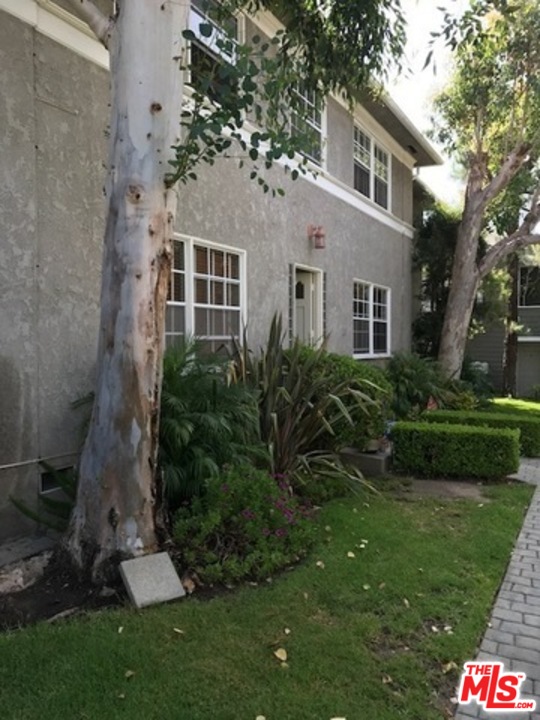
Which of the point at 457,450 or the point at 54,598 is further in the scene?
the point at 457,450

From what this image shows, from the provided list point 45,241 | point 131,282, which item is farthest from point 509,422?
point 45,241

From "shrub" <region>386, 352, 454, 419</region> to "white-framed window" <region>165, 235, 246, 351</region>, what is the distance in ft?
14.5

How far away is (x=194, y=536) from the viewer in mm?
4188

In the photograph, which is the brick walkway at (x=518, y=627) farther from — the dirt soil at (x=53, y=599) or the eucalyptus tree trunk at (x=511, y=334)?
the eucalyptus tree trunk at (x=511, y=334)

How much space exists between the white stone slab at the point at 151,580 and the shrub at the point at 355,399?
3265 mm

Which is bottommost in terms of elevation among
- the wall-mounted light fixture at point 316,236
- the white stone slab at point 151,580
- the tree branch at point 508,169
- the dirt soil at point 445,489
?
the dirt soil at point 445,489

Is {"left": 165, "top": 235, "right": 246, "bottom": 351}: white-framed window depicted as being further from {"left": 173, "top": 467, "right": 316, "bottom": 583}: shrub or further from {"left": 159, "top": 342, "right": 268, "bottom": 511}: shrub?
{"left": 173, "top": 467, "right": 316, "bottom": 583}: shrub

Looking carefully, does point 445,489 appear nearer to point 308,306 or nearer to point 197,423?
point 197,423

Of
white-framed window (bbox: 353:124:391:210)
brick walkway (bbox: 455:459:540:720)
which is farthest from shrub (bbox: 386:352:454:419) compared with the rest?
brick walkway (bbox: 455:459:540:720)

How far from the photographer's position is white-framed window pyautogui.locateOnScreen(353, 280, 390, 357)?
12.2 m

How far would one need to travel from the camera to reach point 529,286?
20.1m

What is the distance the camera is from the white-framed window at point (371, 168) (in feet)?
39.1

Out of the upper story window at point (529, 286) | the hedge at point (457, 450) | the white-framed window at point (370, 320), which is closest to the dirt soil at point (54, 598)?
the hedge at point (457, 450)
